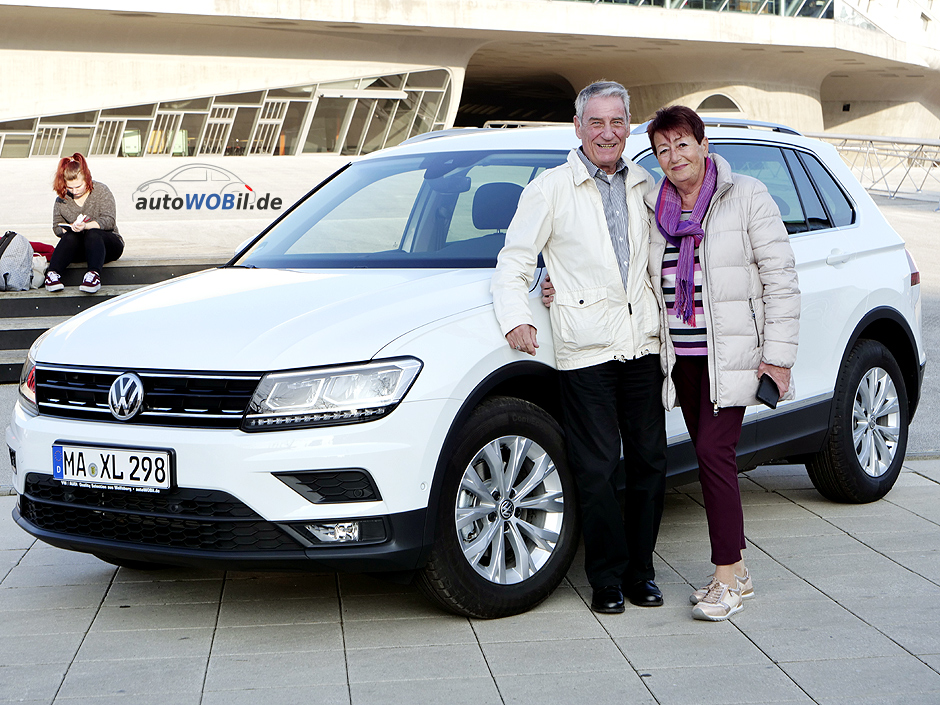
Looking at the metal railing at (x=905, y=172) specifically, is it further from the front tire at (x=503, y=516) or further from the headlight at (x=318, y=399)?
the headlight at (x=318, y=399)

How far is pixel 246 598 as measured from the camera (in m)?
4.34

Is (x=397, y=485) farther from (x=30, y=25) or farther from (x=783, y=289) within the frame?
(x=30, y=25)

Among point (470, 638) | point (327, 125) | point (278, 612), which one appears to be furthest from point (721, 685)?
point (327, 125)

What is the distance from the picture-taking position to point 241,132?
3862 centimetres

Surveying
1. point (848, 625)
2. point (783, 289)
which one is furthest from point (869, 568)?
point (783, 289)

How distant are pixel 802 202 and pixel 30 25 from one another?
34.7 metres

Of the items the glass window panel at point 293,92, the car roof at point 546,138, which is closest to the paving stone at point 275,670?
the car roof at point 546,138

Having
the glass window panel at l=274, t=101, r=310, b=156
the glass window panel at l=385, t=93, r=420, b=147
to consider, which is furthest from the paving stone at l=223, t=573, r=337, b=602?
the glass window panel at l=385, t=93, r=420, b=147

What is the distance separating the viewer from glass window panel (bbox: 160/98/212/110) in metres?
37.4

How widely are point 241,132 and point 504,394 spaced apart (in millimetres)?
36310

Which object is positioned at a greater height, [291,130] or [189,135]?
[291,130]

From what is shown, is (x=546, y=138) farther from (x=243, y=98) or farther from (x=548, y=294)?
(x=243, y=98)

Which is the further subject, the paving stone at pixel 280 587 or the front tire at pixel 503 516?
the paving stone at pixel 280 587

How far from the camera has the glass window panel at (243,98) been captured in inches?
Result: 1505
